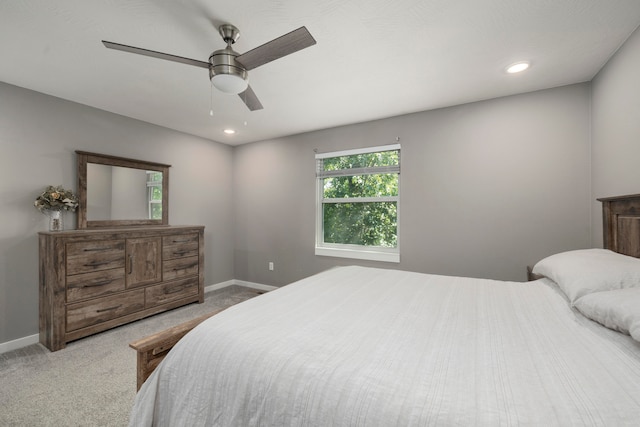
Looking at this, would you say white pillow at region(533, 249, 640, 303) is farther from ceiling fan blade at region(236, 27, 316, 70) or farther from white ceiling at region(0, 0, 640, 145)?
ceiling fan blade at region(236, 27, 316, 70)

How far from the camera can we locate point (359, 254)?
139 inches

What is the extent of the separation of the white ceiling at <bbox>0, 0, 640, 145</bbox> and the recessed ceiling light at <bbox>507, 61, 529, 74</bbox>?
0.07m

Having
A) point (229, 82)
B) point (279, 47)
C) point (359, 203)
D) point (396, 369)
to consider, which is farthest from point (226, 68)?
point (359, 203)

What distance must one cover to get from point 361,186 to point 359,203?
24cm

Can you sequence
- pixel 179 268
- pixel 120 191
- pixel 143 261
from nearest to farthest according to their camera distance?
1. pixel 143 261
2. pixel 120 191
3. pixel 179 268

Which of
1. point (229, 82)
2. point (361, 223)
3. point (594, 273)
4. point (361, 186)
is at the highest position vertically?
point (229, 82)

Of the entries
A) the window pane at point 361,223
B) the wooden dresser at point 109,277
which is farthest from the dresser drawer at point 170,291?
the window pane at point 361,223

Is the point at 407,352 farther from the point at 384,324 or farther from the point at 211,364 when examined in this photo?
the point at 211,364

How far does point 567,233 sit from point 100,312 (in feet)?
15.1

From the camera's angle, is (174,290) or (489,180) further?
(174,290)

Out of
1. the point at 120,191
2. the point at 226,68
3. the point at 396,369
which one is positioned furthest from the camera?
the point at 120,191

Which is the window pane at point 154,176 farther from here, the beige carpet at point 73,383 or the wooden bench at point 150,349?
the wooden bench at point 150,349

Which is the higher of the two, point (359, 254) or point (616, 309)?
point (616, 309)

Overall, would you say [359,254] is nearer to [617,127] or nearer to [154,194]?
[617,127]
